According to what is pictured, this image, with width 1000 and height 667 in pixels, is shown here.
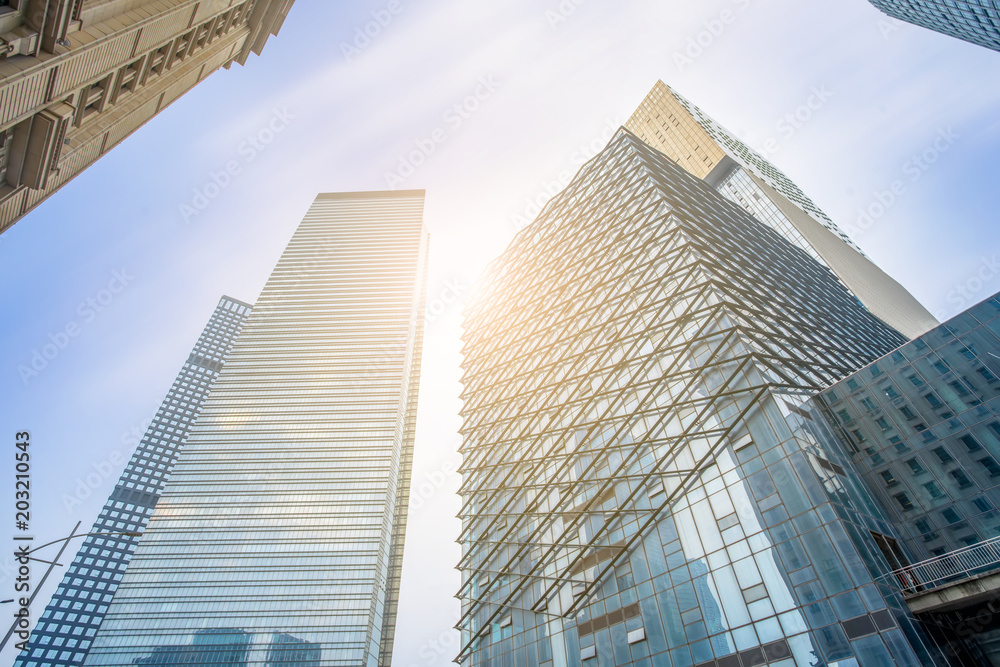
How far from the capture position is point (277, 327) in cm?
13675

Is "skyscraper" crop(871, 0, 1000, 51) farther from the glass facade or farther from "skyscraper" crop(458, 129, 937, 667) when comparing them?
"skyscraper" crop(458, 129, 937, 667)

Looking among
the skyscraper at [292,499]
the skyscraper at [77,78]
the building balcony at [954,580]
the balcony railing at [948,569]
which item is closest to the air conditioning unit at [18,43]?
the skyscraper at [77,78]

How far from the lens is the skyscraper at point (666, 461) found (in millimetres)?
19609

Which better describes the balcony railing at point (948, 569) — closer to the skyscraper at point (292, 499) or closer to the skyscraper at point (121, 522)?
the skyscraper at point (292, 499)

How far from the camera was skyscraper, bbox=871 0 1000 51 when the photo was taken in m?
64.0

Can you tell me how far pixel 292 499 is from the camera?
10306 centimetres

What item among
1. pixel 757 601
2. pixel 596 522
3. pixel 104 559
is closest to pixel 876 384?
pixel 757 601

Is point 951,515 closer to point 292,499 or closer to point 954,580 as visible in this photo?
point 954,580

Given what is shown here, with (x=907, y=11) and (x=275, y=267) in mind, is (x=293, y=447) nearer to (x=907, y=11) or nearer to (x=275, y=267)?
(x=275, y=267)

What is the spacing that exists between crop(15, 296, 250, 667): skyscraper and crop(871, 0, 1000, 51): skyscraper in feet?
568

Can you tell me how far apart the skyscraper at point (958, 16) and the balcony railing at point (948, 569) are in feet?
A: 234

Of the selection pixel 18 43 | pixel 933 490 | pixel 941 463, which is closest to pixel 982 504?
pixel 933 490

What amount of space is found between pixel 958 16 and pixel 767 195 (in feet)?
107

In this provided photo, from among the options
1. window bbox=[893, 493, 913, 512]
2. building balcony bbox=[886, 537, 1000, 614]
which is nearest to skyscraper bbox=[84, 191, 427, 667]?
window bbox=[893, 493, 913, 512]
